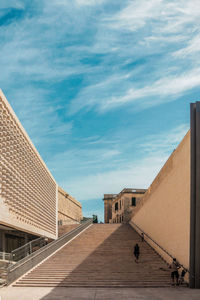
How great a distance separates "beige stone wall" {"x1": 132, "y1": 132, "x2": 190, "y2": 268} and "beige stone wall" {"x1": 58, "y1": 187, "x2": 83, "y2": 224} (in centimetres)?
2061

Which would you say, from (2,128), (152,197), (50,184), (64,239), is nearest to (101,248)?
(64,239)

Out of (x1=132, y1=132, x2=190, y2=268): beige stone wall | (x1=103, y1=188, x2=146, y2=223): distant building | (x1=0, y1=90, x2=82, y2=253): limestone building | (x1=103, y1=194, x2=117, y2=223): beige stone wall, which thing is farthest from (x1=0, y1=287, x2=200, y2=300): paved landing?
(x1=103, y1=194, x2=117, y2=223): beige stone wall

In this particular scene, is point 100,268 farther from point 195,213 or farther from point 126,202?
point 126,202

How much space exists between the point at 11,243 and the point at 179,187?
53.2 ft

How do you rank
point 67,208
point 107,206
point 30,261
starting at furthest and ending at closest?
1. point 107,206
2. point 67,208
3. point 30,261

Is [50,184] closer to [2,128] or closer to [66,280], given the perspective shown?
[2,128]

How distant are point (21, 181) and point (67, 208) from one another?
25.2 metres

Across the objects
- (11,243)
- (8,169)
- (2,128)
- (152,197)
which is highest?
(2,128)

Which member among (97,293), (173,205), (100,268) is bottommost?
(100,268)

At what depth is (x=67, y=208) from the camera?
47500 mm

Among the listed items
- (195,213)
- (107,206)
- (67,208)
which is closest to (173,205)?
(195,213)

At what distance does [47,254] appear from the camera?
18625mm

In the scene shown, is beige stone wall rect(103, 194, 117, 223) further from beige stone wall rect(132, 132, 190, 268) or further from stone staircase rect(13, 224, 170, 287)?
stone staircase rect(13, 224, 170, 287)

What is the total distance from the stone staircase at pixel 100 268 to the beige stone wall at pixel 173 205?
107 centimetres
